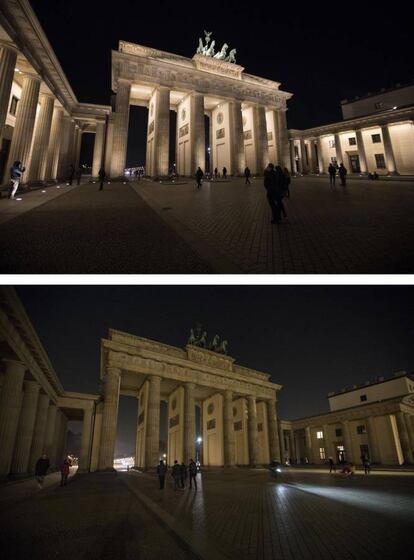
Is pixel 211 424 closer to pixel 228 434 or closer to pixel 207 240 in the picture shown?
pixel 228 434

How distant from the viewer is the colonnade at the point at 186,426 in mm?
22750

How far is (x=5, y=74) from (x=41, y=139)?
31.0 ft

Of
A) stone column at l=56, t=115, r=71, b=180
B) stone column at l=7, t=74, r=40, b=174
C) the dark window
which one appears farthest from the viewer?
stone column at l=56, t=115, r=71, b=180

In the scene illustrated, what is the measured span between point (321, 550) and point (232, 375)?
30021mm

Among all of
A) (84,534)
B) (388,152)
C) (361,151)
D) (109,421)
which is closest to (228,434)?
(109,421)

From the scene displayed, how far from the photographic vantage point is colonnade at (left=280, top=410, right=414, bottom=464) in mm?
31422

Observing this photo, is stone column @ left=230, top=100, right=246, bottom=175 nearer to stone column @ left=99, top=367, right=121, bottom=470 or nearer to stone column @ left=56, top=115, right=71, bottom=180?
stone column @ left=56, top=115, right=71, bottom=180

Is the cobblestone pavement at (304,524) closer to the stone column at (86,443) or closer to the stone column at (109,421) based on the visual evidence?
the stone column at (109,421)

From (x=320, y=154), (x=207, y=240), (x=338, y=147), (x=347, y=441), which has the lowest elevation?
(x=347, y=441)

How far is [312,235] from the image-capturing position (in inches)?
352

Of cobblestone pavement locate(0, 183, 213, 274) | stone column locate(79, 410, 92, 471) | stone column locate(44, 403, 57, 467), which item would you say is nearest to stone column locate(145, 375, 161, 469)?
stone column locate(79, 410, 92, 471)

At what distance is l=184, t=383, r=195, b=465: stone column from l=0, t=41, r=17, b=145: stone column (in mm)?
24659

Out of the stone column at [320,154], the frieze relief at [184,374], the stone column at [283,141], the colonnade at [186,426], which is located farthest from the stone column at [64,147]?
the stone column at [320,154]

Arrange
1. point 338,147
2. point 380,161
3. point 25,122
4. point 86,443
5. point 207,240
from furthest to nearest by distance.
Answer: point 338,147
point 380,161
point 86,443
point 25,122
point 207,240
